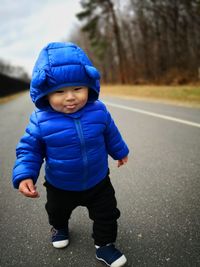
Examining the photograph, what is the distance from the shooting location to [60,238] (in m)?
2.18

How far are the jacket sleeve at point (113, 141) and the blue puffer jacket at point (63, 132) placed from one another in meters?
0.09

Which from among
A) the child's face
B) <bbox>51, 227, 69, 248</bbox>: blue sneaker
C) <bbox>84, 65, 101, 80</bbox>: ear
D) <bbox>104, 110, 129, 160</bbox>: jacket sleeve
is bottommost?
<bbox>51, 227, 69, 248</bbox>: blue sneaker

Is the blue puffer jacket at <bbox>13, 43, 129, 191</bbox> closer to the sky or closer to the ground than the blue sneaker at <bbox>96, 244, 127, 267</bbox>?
closer to the sky

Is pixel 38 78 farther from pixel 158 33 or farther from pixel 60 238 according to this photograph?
pixel 158 33

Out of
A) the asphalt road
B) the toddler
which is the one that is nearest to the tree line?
the asphalt road

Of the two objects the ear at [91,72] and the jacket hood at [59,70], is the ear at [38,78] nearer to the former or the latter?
the jacket hood at [59,70]

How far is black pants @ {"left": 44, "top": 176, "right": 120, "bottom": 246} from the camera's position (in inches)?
78.4

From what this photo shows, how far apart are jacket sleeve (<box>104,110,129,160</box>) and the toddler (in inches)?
2.4

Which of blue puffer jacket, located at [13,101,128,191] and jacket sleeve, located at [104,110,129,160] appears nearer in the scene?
blue puffer jacket, located at [13,101,128,191]

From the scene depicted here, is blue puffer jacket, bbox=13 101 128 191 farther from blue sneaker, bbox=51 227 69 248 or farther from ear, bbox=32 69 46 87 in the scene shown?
blue sneaker, bbox=51 227 69 248

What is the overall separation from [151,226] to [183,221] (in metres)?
0.27

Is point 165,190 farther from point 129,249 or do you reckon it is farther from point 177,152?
point 177,152

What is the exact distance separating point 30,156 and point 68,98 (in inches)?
18.8

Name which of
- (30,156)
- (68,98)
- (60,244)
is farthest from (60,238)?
(68,98)
